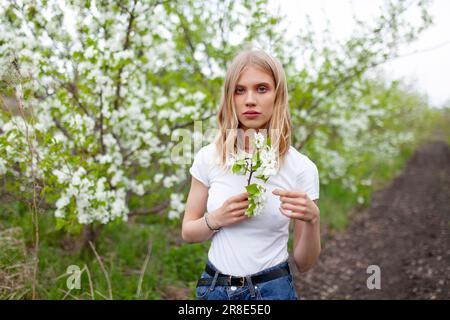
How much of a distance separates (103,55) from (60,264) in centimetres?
173

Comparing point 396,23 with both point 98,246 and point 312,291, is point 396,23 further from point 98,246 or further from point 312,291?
point 98,246

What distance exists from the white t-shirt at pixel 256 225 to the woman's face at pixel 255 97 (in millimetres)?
182

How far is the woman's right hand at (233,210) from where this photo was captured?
147 centimetres

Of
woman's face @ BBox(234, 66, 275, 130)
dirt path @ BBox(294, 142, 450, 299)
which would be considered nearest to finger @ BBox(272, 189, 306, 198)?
woman's face @ BBox(234, 66, 275, 130)

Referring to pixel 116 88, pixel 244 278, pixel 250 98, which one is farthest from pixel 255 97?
pixel 116 88

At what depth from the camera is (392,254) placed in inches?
204

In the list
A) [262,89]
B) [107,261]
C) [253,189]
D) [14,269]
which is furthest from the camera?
[107,261]

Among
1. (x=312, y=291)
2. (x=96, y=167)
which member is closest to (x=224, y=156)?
(x=96, y=167)

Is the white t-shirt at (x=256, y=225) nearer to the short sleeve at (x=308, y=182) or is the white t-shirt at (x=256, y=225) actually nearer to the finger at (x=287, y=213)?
the short sleeve at (x=308, y=182)

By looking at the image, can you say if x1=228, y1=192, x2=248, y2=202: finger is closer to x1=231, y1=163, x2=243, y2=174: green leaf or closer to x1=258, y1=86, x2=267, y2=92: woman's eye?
x1=231, y1=163, x2=243, y2=174: green leaf

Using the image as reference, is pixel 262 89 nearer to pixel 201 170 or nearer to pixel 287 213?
pixel 201 170

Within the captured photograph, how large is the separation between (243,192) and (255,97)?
38 cm

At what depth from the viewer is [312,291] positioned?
4215 mm

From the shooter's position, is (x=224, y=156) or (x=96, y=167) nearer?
(x=224, y=156)
